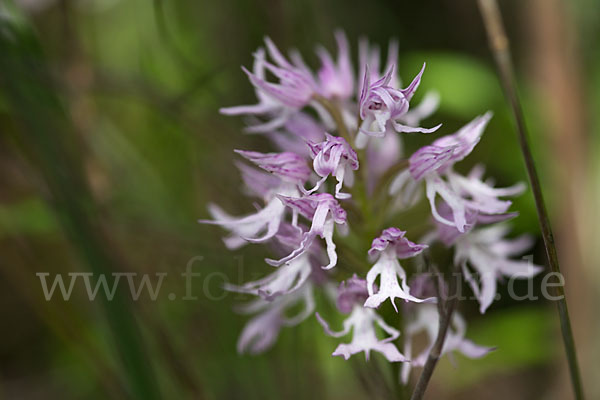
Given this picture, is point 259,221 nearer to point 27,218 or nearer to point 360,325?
point 360,325

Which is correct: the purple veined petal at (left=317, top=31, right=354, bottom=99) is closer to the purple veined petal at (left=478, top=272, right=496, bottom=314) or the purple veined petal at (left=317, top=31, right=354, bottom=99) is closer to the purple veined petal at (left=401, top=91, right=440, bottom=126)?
the purple veined petal at (left=401, top=91, right=440, bottom=126)

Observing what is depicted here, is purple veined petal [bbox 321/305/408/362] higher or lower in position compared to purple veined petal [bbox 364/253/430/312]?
lower

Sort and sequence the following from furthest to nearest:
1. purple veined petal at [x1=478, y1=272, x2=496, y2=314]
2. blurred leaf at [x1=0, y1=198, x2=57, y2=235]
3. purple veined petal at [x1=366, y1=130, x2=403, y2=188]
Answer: blurred leaf at [x1=0, y1=198, x2=57, y2=235]
purple veined petal at [x1=366, y1=130, x2=403, y2=188]
purple veined petal at [x1=478, y1=272, x2=496, y2=314]

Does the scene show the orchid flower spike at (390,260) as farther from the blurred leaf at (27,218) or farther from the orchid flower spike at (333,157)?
the blurred leaf at (27,218)

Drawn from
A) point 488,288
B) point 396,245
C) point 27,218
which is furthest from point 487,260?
point 27,218

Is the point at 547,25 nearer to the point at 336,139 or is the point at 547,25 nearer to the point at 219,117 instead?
the point at 219,117

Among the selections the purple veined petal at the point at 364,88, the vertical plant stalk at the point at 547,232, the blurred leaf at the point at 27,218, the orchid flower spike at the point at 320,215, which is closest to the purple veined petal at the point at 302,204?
the orchid flower spike at the point at 320,215

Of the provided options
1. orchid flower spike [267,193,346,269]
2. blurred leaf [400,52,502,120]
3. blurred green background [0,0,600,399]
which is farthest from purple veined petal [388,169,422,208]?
blurred leaf [400,52,502,120]
